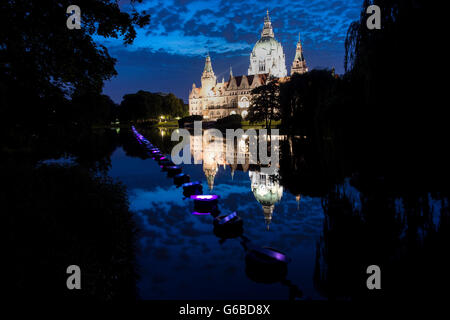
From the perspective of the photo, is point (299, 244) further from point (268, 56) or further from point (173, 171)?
point (268, 56)

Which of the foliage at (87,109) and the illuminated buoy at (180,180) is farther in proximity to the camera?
the illuminated buoy at (180,180)

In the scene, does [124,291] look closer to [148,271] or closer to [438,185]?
[148,271]

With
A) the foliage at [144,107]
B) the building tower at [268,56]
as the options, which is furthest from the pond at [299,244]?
the building tower at [268,56]

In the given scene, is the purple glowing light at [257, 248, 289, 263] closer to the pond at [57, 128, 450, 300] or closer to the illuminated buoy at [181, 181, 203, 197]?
the pond at [57, 128, 450, 300]

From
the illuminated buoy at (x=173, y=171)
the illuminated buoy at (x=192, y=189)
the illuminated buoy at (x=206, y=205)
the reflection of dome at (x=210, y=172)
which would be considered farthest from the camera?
the illuminated buoy at (x=173, y=171)

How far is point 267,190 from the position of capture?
40.6 ft

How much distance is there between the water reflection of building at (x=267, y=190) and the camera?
10094 millimetres

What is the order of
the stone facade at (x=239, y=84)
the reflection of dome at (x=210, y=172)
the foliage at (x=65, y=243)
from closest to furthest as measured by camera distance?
the foliage at (x=65, y=243)
the reflection of dome at (x=210, y=172)
the stone facade at (x=239, y=84)

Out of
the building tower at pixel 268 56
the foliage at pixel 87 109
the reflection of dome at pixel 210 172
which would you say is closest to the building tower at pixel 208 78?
the building tower at pixel 268 56

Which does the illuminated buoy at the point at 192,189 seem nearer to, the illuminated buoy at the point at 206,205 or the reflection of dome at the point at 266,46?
the illuminated buoy at the point at 206,205

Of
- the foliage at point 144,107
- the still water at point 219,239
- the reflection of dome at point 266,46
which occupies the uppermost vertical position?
the reflection of dome at point 266,46

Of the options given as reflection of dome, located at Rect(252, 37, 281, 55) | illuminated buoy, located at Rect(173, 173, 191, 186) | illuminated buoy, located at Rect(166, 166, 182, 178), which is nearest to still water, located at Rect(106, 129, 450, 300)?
illuminated buoy, located at Rect(173, 173, 191, 186)

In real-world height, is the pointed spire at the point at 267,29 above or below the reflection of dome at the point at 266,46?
above
